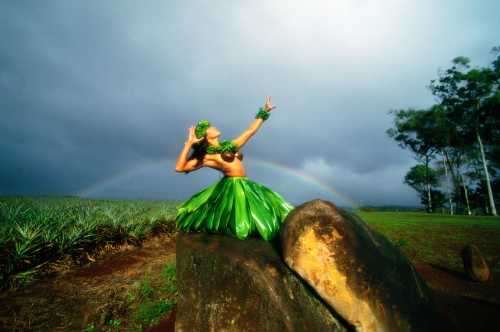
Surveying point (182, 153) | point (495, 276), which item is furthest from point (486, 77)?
point (182, 153)

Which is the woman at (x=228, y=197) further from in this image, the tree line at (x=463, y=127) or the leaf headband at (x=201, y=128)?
the tree line at (x=463, y=127)

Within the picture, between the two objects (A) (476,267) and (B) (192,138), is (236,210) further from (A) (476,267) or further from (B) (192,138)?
(A) (476,267)

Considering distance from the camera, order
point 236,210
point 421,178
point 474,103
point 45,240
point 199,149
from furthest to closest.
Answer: point 421,178, point 474,103, point 45,240, point 199,149, point 236,210

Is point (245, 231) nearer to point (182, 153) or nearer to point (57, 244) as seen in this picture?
point (182, 153)

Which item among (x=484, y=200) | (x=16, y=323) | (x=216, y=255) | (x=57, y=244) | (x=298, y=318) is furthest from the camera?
(x=484, y=200)

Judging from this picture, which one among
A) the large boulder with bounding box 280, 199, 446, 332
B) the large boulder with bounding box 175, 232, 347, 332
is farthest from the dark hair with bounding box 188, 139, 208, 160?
the large boulder with bounding box 280, 199, 446, 332

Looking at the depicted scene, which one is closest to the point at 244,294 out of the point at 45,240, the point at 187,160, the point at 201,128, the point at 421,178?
the point at 187,160

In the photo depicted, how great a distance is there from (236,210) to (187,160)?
1.17 meters

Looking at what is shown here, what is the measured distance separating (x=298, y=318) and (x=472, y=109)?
27.4 metres

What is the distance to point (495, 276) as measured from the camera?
15.8ft

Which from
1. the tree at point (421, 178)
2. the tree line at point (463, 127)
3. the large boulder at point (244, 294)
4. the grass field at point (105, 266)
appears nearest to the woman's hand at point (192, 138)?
the large boulder at point (244, 294)

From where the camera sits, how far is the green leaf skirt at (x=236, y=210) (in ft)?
8.91

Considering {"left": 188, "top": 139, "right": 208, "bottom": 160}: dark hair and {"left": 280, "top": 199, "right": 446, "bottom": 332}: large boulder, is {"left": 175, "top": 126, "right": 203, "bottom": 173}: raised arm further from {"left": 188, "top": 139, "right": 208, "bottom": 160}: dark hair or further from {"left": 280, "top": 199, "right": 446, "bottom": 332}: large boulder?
{"left": 280, "top": 199, "right": 446, "bottom": 332}: large boulder

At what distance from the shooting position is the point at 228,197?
9.91ft
